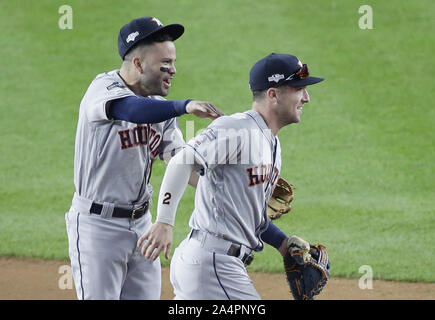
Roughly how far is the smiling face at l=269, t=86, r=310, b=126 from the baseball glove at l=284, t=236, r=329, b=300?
2.59 ft

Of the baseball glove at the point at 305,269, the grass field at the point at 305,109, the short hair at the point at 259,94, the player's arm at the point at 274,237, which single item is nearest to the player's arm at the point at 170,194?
the short hair at the point at 259,94

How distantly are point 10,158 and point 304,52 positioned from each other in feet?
17.9

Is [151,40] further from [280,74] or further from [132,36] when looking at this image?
[280,74]

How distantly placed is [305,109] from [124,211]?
26.1 ft

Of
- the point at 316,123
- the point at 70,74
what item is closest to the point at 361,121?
the point at 316,123

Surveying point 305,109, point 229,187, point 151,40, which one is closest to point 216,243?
point 229,187

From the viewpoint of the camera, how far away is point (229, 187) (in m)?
4.24

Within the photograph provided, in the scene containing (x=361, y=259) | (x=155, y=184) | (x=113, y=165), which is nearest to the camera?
(x=113, y=165)

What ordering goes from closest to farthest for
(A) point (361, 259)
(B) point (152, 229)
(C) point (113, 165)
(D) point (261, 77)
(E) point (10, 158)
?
(B) point (152, 229) < (D) point (261, 77) < (C) point (113, 165) < (A) point (361, 259) < (E) point (10, 158)

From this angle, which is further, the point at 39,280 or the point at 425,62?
the point at 425,62

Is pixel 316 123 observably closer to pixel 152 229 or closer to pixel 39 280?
pixel 39 280

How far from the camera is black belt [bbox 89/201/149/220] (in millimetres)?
4797

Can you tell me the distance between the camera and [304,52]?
13.6 metres

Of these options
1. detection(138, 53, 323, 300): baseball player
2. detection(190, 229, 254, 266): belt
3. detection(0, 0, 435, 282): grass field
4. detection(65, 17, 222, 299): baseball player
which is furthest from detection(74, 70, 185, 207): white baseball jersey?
Result: detection(0, 0, 435, 282): grass field
